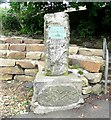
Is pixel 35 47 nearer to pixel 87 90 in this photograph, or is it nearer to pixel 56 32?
pixel 56 32

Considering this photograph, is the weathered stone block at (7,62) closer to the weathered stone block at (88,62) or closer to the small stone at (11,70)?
the small stone at (11,70)

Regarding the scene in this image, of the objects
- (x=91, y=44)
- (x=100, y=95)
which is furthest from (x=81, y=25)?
(x=100, y=95)

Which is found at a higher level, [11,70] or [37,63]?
[37,63]

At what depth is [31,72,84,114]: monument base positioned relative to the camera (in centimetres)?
473

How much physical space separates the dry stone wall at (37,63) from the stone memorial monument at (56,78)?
15.1 inches

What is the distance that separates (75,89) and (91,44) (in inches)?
123

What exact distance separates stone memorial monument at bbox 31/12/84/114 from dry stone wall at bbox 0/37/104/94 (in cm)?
38

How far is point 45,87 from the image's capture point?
4734 millimetres

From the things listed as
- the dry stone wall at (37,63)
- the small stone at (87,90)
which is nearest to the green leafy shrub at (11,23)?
the dry stone wall at (37,63)

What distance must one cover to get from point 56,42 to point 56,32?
0.56ft

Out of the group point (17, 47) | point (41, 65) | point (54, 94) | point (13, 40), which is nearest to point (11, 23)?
point (13, 40)

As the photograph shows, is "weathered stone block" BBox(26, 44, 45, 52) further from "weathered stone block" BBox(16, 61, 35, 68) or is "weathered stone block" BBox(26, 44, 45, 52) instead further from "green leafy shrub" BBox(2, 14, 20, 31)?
"green leafy shrub" BBox(2, 14, 20, 31)

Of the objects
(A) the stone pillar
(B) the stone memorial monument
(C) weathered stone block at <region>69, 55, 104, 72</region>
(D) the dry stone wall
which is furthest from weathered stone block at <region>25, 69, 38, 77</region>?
(A) the stone pillar

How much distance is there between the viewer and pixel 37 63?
240 inches
